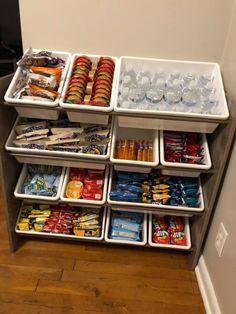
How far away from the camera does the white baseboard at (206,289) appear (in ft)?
5.00

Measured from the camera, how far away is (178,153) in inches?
60.4

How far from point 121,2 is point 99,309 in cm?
125

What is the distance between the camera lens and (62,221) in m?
1.73

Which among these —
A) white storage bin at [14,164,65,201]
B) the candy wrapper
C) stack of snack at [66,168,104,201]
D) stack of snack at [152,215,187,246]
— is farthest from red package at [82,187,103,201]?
the candy wrapper

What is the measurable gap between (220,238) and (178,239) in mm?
261

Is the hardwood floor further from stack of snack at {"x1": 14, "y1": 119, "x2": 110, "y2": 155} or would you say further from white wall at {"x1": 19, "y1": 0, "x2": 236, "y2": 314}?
stack of snack at {"x1": 14, "y1": 119, "x2": 110, "y2": 155}

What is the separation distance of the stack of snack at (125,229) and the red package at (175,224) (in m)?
0.14

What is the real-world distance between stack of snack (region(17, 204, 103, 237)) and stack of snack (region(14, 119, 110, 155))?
0.38 m

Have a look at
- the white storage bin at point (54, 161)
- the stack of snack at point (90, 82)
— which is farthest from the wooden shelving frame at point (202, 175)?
the stack of snack at point (90, 82)

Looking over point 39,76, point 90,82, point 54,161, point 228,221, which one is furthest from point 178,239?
point 39,76

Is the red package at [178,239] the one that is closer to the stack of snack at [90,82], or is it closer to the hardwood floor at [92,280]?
the hardwood floor at [92,280]

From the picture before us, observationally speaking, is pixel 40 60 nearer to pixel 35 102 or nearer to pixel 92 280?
pixel 35 102

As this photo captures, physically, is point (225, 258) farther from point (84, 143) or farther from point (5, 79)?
point (5, 79)

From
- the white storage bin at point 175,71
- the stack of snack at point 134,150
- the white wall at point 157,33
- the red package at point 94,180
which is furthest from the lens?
the red package at point 94,180
